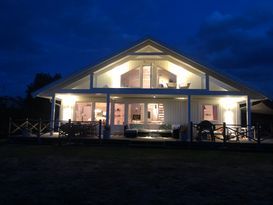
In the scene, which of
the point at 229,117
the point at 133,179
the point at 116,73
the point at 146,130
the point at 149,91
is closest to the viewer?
the point at 133,179

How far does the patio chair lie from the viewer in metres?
12.3

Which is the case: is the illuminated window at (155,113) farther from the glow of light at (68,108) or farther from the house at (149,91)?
the glow of light at (68,108)

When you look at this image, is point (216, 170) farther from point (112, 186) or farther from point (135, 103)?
point (135, 103)

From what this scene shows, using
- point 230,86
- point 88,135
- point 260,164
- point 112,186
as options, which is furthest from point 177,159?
point 230,86

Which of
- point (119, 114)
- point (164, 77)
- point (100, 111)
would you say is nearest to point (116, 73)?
point (119, 114)

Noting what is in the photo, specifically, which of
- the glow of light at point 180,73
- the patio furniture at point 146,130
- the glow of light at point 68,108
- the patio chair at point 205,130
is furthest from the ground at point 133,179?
the glow of light at point 68,108

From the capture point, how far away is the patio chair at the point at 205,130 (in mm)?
12273

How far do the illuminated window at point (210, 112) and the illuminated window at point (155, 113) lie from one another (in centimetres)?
258

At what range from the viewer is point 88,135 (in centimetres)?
1385

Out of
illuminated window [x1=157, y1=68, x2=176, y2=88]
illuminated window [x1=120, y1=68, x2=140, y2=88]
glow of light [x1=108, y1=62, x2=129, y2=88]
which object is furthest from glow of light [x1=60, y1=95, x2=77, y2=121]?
illuminated window [x1=157, y1=68, x2=176, y2=88]

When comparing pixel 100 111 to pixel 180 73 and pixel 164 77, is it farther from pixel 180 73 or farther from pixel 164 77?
pixel 180 73

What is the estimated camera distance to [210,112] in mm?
16312

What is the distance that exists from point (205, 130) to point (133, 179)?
761cm

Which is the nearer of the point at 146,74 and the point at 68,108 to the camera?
the point at 146,74
